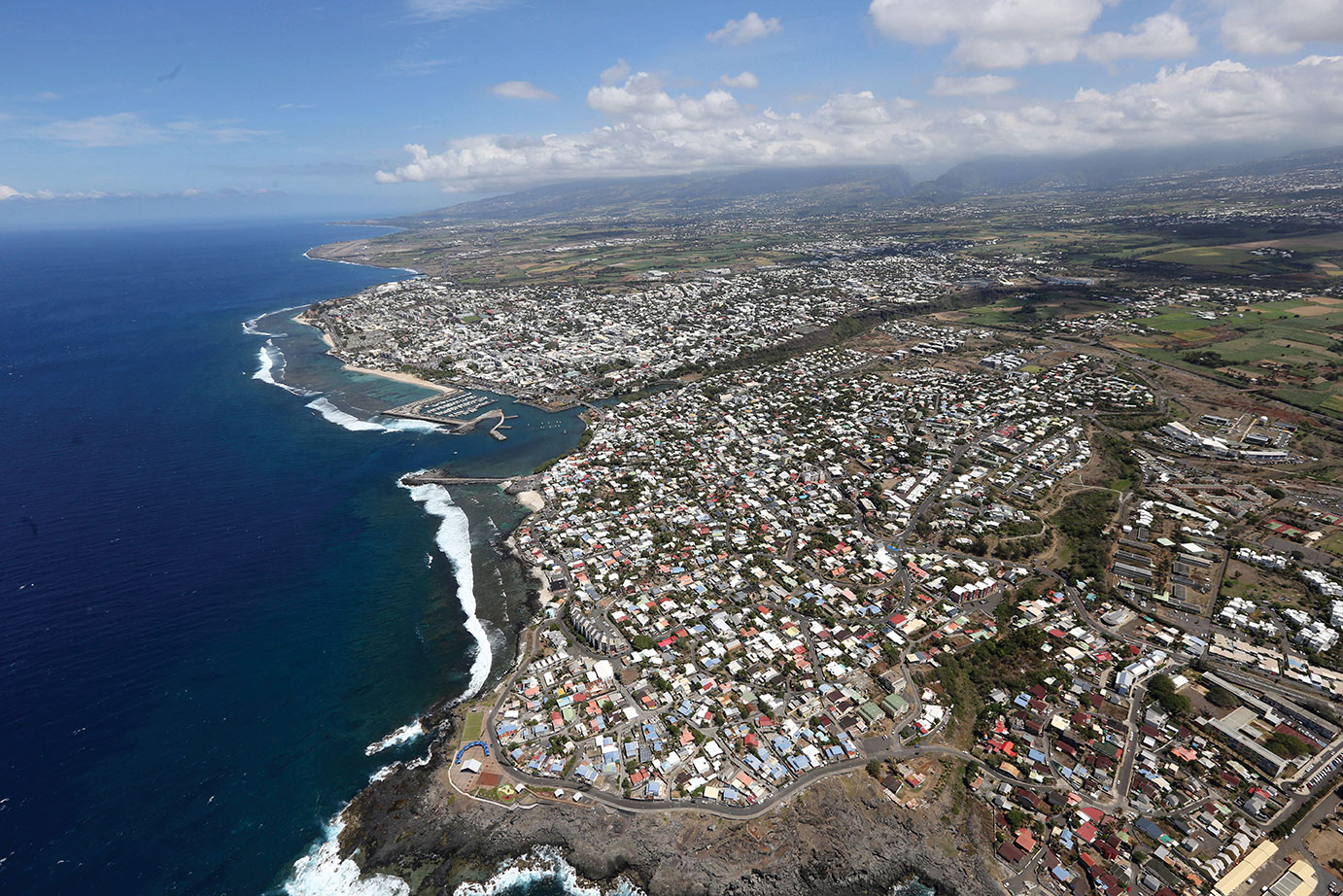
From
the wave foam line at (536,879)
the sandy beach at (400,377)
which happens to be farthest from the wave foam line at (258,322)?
the wave foam line at (536,879)

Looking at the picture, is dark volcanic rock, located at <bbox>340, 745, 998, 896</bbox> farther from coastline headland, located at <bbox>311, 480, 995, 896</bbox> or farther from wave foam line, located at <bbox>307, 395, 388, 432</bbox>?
wave foam line, located at <bbox>307, 395, 388, 432</bbox>

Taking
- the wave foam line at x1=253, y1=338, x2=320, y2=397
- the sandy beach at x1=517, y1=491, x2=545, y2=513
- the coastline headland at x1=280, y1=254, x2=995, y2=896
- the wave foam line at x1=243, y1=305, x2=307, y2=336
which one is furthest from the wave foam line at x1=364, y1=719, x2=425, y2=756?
the wave foam line at x1=243, y1=305, x2=307, y2=336

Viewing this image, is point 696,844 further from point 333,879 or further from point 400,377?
point 400,377

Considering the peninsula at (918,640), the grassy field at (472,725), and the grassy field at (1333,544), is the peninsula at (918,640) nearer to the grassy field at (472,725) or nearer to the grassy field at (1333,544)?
the grassy field at (472,725)

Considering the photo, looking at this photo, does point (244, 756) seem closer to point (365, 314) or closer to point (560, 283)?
point (365, 314)

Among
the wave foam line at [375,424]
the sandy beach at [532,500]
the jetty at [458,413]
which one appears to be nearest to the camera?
the sandy beach at [532,500]

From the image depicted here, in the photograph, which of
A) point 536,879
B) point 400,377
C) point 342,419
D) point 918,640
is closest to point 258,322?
point 400,377
